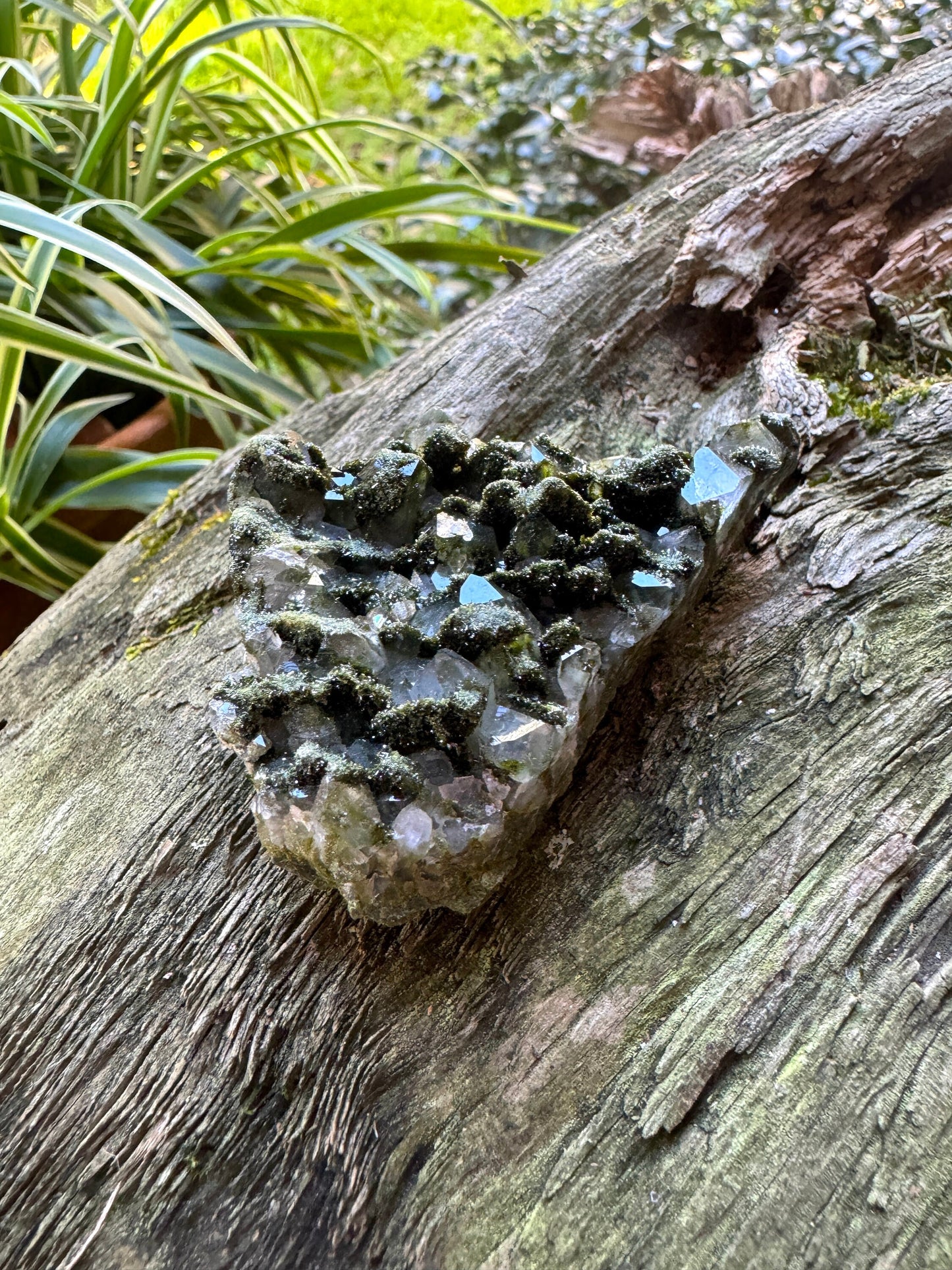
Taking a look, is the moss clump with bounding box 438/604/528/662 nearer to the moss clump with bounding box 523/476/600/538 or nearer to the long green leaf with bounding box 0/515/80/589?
the moss clump with bounding box 523/476/600/538

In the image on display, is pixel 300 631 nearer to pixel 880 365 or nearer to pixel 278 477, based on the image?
pixel 278 477

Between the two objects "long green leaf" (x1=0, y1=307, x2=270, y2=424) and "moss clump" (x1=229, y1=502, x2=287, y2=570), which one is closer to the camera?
"moss clump" (x1=229, y1=502, x2=287, y2=570)

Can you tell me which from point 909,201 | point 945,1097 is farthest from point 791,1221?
point 909,201

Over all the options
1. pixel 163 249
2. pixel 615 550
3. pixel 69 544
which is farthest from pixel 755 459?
pixel 69 544

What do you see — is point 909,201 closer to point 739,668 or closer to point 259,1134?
point 739,668

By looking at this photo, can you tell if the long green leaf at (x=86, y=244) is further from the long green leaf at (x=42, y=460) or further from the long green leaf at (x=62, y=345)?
the long green leaf at (x=42, y=460)

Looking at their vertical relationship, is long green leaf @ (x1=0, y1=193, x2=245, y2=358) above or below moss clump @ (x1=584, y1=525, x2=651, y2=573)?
above

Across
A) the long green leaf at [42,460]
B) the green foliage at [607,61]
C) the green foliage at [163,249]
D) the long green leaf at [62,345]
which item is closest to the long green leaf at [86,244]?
the green foliage at [163,249]

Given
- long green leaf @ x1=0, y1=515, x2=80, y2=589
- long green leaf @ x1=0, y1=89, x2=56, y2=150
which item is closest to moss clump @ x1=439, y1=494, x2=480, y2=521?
long green leaf @ x1=0, y1=515, x2=80, y2=589
